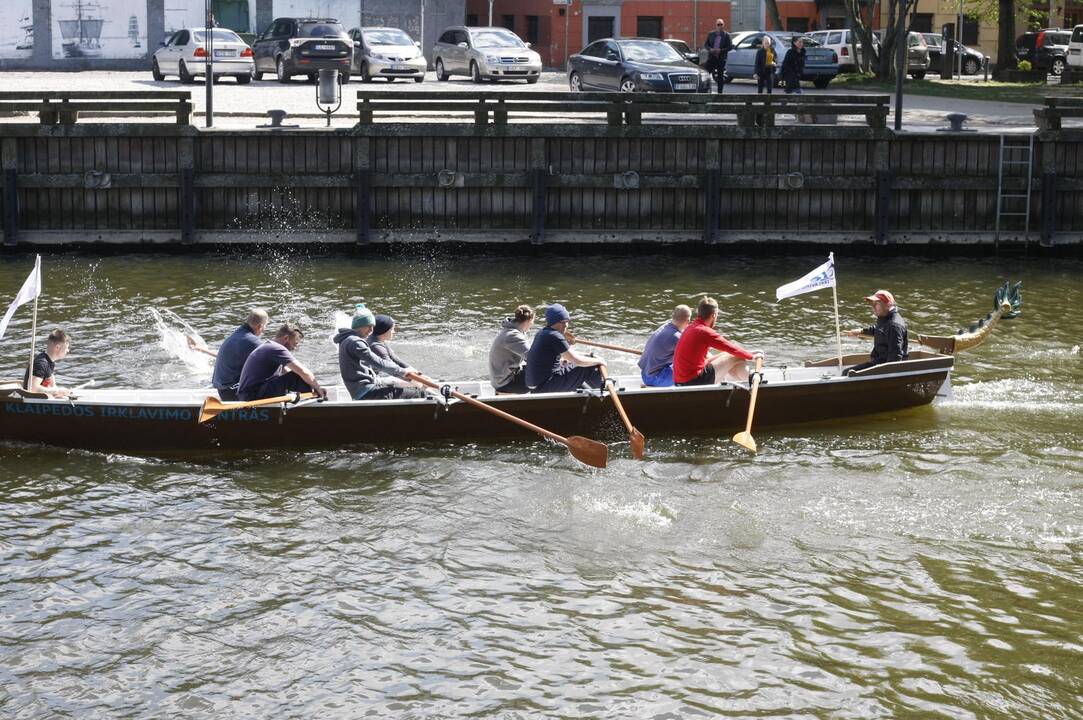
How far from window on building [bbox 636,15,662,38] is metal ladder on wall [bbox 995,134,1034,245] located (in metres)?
35.5

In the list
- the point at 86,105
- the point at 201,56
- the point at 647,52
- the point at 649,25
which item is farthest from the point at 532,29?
the point at 86,105

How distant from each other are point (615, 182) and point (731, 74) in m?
21.0

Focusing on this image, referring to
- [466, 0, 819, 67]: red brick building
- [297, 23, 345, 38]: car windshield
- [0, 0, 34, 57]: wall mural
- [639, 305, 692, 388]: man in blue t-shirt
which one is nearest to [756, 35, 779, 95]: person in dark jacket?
[297, 23, 345, 38]: car windshield

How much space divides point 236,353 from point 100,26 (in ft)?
124

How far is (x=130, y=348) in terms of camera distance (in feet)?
59.2

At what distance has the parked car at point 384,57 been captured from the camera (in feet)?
128

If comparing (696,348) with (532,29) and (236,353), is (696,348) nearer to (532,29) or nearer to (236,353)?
(236,353)

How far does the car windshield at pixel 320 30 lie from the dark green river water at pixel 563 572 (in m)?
23.5

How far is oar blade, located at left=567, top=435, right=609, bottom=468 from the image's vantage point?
1363 cm

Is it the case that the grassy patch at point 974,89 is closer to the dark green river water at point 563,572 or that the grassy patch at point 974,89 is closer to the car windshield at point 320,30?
the car windshield at point 320,30

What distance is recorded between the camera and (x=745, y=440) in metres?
13.9

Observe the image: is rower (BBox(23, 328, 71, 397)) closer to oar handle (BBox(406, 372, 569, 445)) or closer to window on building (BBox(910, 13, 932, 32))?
oar handle (BBox(406, 372, 569, 445))

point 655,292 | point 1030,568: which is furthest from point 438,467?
point 655,292

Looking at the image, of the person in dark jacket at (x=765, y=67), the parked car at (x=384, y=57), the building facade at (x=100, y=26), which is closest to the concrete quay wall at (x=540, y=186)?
the person in dark jacket at (x=765, y=67)
